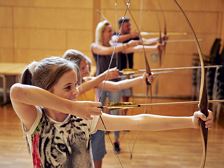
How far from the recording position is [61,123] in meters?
0.96

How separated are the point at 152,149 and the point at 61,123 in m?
1.93

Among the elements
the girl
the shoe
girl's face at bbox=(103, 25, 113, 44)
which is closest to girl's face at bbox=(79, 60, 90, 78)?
the girl

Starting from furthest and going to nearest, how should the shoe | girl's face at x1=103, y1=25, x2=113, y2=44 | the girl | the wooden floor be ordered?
1. the shoe
2. girl's face at x1=103, y1=25, x2=113, y2=44
3. the wooden floor
4. the girl

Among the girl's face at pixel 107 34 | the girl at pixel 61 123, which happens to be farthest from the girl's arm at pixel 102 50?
the girl at pixel 61 123

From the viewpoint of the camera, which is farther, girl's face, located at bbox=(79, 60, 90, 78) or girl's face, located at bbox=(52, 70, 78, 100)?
girl's face, located at bbox=(79, 60, 90, 78)

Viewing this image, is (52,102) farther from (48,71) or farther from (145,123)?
(145,123)

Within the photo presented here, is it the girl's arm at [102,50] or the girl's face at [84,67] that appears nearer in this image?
the girl's face at [84,67]

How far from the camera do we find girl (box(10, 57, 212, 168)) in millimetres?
917

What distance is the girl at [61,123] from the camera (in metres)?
0.92

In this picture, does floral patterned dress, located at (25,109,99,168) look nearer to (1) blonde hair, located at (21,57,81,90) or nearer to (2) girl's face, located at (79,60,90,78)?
(1) blonde hair, located at (21,57,81,90)

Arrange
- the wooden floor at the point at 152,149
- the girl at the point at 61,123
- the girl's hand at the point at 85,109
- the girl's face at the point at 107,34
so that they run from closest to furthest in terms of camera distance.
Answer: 1. the girl's hand at the point at 85,109
2. the girl at the point at 61,123
3. the wooden floor at the point at 152,149
4. the girl's face at the point at 107,34

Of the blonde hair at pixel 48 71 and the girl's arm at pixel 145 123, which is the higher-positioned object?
the blonde hair at pixel 48 71

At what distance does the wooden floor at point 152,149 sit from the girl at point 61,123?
1.50 meters

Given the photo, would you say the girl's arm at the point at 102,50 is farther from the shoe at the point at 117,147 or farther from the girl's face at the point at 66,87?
the girl's face at the point at 66,87
